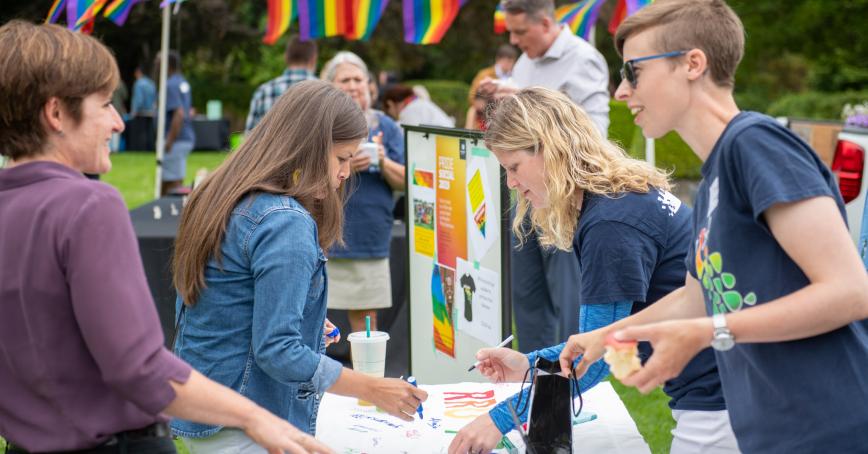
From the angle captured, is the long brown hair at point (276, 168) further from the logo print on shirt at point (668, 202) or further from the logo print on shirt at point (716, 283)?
the logo print on shirt at point (716, 283)

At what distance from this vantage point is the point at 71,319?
5.35 feet

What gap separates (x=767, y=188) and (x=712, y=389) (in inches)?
34.7

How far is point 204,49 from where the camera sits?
27.0m

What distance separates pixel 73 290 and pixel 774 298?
1157 millimetres

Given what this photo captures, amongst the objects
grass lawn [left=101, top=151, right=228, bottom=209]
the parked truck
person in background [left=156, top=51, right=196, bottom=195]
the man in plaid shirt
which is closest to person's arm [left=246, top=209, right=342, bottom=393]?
the parked truck

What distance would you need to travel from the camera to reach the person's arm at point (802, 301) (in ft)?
5.23

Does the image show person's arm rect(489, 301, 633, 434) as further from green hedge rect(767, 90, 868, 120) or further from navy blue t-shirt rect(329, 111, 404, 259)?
green hedge rect(767, 90, 868, 120)

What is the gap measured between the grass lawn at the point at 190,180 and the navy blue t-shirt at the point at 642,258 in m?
0.45

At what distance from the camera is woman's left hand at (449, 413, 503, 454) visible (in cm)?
Answer: 257

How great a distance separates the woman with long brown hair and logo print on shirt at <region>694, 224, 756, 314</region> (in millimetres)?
876

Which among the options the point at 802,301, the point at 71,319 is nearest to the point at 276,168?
the point at 71,319

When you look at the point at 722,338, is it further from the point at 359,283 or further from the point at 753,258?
the point at 359,283

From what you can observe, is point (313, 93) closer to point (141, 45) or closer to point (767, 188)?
point (767, 188)

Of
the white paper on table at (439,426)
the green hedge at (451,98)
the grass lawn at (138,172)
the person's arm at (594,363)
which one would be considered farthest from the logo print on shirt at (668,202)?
the green hedge at (451,98)
